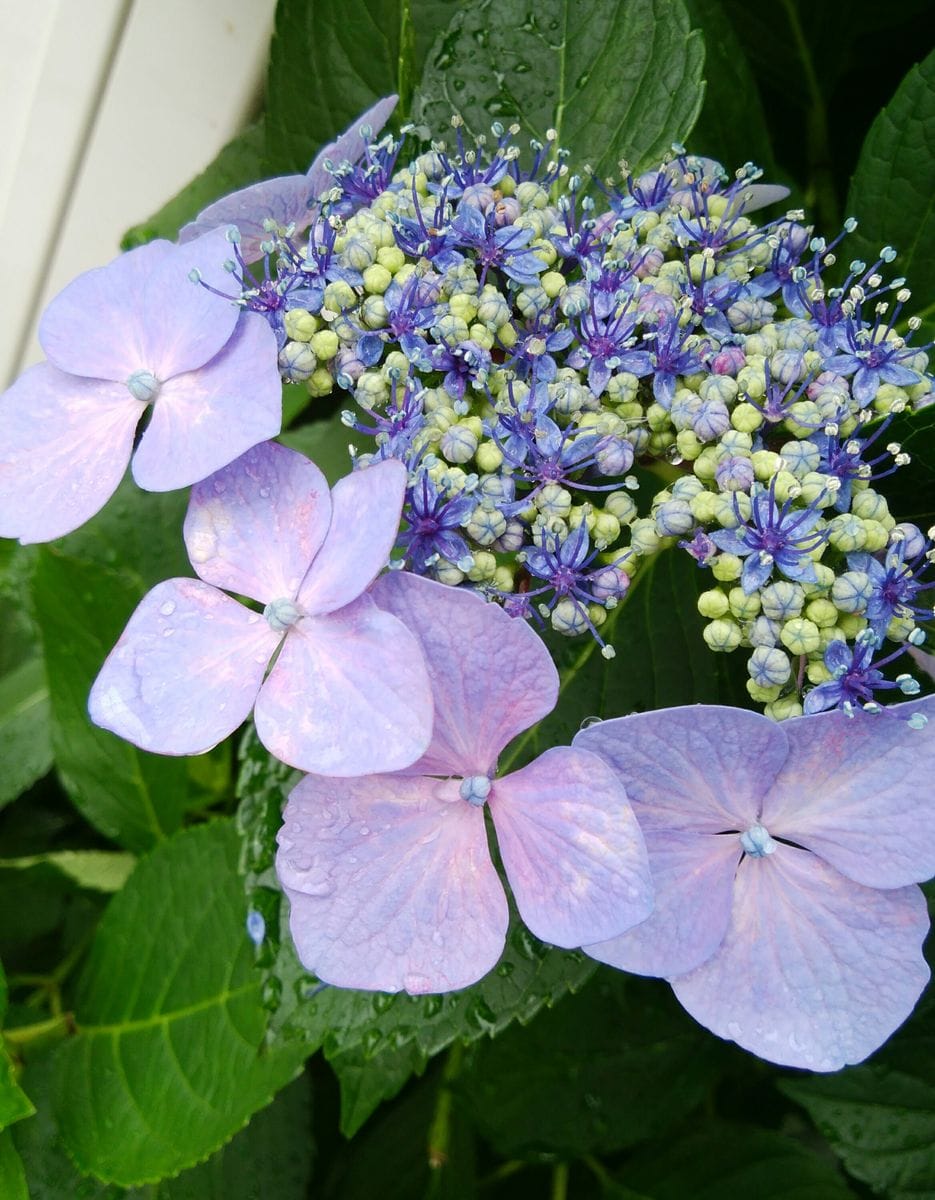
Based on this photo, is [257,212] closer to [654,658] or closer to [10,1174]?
[654,658]

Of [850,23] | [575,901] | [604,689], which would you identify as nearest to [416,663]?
[575,901]

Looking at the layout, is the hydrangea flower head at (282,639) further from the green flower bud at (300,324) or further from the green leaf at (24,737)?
the green leaf at (24,737)

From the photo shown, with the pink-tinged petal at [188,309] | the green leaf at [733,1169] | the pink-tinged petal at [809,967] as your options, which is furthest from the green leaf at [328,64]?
the green leaf at [733,1169]

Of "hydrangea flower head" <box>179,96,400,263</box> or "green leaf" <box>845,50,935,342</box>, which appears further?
"green leaf" <box>845,50,935,342</box>

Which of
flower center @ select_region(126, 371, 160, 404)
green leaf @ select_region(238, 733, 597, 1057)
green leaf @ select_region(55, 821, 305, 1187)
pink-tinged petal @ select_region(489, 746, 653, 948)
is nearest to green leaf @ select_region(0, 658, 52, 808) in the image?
green leaf @ select_region(55, 821, 305, 1187)

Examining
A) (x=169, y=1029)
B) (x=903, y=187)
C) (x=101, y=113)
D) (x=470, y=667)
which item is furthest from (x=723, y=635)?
(x=101, y=113)

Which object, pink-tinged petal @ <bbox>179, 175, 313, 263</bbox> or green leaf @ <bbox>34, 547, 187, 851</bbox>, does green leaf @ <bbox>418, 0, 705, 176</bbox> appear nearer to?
pink-tinged petal @ <bbox>179, 175, 313, 263</bbox>
